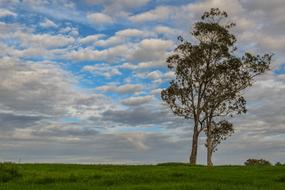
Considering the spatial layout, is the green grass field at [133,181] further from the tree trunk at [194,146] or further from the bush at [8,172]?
the tree trunk at [194,146]

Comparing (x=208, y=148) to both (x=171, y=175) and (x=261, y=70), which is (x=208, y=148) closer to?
(x=261, y=70)

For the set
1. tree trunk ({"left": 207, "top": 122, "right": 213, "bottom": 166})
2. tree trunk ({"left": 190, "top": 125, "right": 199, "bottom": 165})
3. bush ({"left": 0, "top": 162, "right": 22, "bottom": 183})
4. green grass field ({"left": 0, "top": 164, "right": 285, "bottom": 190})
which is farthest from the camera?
tree trunk ({"left": 207, "top": 122, "right": 213, "bottom": 166})

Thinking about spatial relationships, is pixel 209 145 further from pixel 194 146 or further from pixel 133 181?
pixel 133 181

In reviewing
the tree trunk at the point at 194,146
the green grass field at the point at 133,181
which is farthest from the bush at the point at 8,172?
the tree trunk at the point at 194,146

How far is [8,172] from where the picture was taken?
31016mm

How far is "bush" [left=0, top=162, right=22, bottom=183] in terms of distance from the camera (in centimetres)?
2959

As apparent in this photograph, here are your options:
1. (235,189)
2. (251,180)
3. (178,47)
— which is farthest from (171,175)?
(178,47)

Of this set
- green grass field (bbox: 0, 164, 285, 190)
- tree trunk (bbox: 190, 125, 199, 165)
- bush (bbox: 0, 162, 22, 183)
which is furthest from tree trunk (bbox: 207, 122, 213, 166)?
bush (bbox: 0, 162, 22, 183)

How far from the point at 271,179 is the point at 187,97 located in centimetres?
3699

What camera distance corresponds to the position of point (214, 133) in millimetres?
67875

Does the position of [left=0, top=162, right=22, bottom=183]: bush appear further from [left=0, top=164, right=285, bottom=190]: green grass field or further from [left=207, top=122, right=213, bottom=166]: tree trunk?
[left=207, top=122, right=213, bottom=166]: tree trunk

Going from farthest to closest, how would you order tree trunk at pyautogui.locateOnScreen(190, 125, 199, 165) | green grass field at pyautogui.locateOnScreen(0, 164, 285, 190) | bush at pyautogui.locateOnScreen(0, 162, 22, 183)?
1. tree trunk at pyautogui.locateOnScreen(190, 125, 199, 165)
2. bush at pyautogui.locateOnScreen(0, 162, 22, 183)
3. green grass field at pyautogui.locateOnScreen(0, 164, 285, 190)

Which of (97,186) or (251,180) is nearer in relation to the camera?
(97,186)

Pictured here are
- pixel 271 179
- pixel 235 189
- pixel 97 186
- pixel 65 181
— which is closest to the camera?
pixel 235 189
